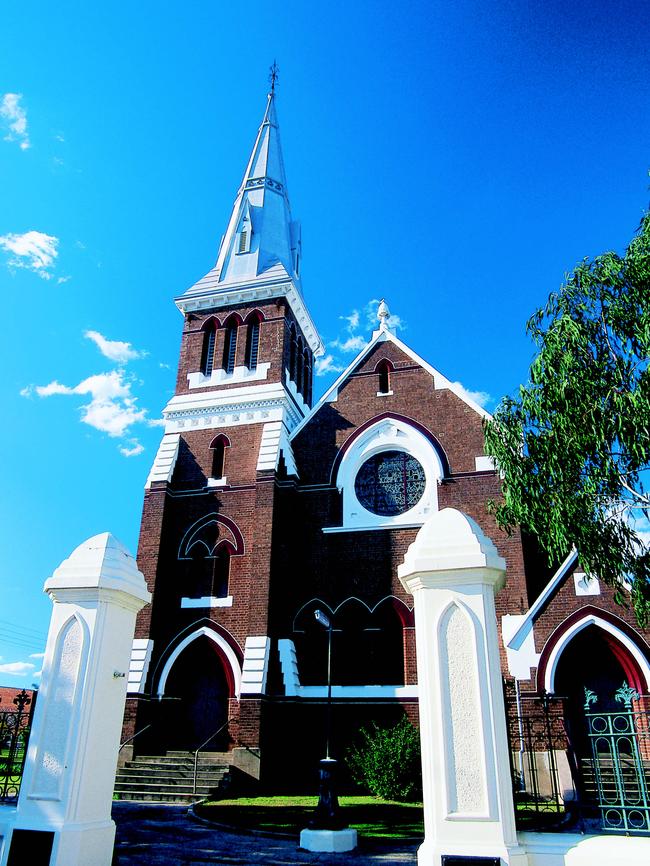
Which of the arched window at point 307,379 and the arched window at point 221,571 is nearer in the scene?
the arched window at point 221,571

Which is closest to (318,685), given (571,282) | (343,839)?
(343,839)

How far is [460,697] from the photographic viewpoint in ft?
18.9

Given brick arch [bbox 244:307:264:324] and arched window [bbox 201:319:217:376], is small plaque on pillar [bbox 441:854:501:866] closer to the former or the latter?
arched window [bbox 201:319:217:376]

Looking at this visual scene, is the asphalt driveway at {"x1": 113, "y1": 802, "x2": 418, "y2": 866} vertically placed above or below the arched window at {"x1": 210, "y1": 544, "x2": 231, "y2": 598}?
below

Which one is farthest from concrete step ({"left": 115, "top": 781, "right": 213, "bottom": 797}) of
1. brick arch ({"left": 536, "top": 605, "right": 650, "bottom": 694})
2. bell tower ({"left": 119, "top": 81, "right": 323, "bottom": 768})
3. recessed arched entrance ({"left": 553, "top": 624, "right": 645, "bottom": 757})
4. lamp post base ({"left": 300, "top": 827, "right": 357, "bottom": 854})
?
recessed arched entrance ({"left": 553, "top": 624, "right": 645, "bottom": 757})

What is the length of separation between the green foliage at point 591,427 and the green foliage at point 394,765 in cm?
560

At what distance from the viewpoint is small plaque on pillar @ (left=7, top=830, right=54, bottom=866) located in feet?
19.9

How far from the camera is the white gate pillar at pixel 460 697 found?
539 cm

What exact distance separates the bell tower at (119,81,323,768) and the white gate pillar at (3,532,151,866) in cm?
1106

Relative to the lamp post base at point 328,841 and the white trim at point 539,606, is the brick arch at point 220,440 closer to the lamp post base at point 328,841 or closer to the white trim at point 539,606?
the white trim at point 539,606

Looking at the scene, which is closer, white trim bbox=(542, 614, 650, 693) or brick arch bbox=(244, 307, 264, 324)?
white trim bbox=(542, 614, 650, 693)

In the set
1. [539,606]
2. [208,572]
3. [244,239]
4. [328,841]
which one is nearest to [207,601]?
[208,572]

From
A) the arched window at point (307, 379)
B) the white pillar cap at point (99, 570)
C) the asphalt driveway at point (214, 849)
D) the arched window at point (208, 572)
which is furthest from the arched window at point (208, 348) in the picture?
the white pillar cap at point (99, 570)

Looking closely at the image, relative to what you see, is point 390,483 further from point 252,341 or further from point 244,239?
point 244,239
